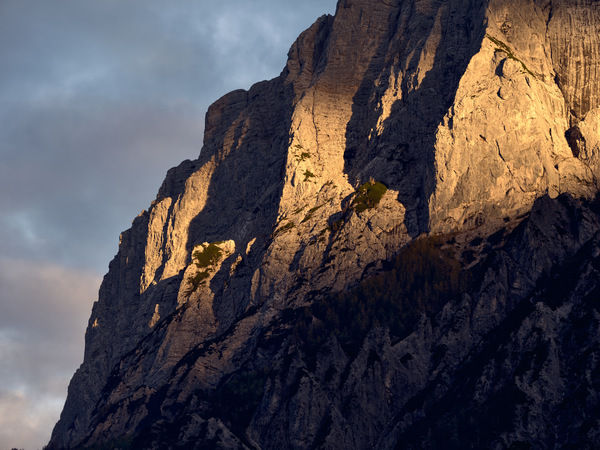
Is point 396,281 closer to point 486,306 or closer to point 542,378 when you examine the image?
point 486,306

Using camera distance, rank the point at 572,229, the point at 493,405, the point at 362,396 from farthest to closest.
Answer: the point at 572,229
the point at 362,396
the point at 493,405

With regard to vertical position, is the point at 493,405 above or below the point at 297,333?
below

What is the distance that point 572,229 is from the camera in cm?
19212

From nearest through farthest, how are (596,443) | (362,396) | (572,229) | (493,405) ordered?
(596,443), (493,405), (362,396), (572,229)

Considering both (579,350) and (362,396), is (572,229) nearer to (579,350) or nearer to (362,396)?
(579,350)

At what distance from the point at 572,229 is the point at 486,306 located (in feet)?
69.2

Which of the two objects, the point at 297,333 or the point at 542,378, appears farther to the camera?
the point at 297,333

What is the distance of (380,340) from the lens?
184125mm

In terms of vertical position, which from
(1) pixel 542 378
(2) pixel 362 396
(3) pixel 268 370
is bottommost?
(1) pixel 542 378

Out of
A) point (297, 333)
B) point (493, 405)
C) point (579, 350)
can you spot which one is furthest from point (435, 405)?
point (297, 333)

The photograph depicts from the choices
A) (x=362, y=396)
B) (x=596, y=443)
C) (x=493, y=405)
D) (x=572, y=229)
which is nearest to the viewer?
(x=596, y=443)

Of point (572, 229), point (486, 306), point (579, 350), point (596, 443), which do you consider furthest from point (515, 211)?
point (596, 443)

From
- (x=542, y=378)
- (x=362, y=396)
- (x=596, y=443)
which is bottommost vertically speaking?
(x=596, y=443)

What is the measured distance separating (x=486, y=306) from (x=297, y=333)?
1255 inches
